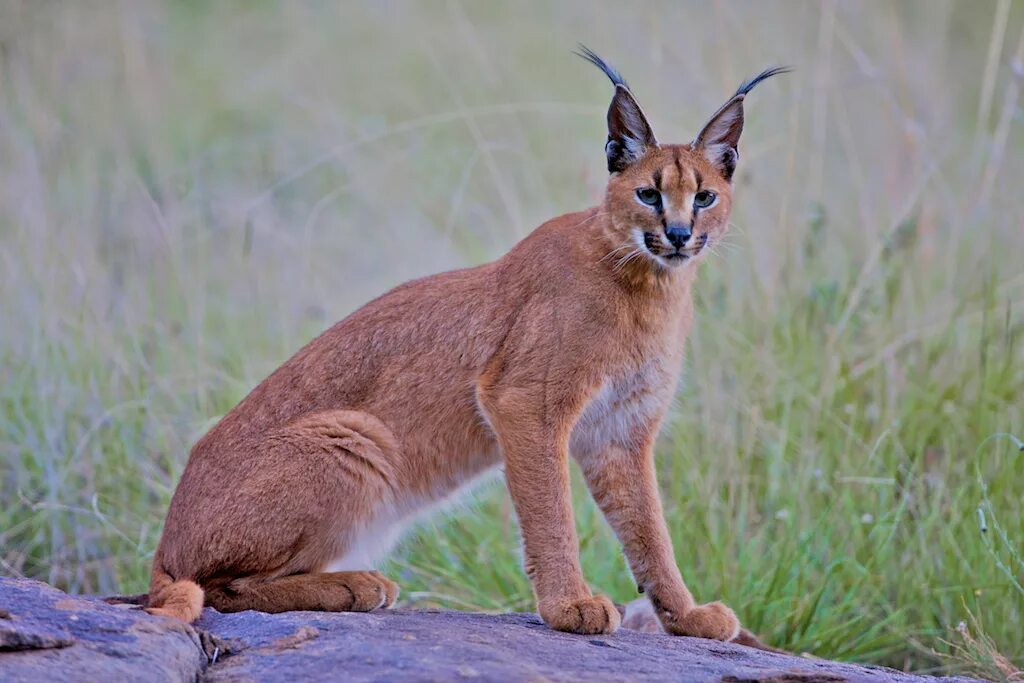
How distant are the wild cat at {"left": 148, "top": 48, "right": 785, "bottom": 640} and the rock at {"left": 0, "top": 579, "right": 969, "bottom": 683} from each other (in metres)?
0.34

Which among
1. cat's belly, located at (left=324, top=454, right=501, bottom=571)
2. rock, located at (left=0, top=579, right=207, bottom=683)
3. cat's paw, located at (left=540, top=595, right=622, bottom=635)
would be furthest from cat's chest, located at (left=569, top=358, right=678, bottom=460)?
rock, located at (left=0, top=579, right=207, bottom=683)

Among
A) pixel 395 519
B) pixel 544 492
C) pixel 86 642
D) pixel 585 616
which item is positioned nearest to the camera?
pixel 86 642

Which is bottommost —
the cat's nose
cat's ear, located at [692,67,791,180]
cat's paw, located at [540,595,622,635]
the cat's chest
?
cat's paw, located at [540,595,622,635]

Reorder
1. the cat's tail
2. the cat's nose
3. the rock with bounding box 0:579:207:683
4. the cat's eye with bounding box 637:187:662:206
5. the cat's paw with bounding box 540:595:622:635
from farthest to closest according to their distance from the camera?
the cat's eye with bounding box 637:187:662:206
the cat's nose
the cat's paw with bounding box 540:595:622:635
the cat's tail
the rock with bounding box 0:579:207:683

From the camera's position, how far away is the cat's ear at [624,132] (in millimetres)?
4523

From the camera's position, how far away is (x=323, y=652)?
3.30 meters

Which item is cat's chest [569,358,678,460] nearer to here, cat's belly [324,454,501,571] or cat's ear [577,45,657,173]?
cat's belly [324,454,501,571]

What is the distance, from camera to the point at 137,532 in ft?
19.5

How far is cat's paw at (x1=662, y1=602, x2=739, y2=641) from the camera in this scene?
442cm

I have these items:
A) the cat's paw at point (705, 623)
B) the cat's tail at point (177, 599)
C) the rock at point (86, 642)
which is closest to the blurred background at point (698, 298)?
the cat's paw at point (705, 623)

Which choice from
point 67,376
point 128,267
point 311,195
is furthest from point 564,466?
point 311,195

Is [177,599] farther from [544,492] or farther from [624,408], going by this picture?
[624,408]

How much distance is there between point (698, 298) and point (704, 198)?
2126mm

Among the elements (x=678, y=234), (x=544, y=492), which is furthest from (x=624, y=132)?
(x=544, y=492)
